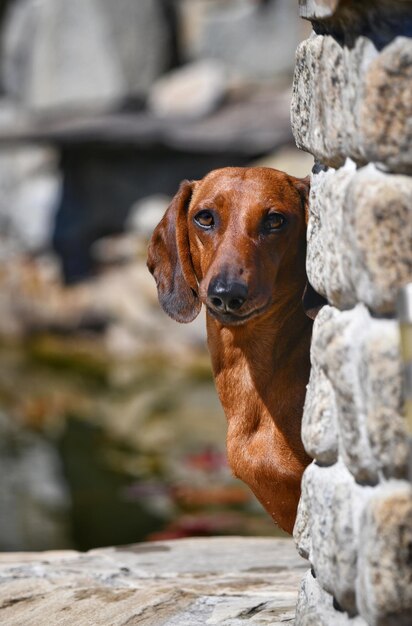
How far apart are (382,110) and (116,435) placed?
6.18 m

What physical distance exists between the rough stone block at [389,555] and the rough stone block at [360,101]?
575 millimetres

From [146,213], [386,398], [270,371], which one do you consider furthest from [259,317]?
[146,213]

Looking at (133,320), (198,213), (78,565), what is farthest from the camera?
(133,320)

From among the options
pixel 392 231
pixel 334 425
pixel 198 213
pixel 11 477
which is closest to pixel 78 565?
pixel 198 213

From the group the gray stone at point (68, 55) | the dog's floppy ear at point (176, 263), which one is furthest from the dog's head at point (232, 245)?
the gray stone at point (68, 55)

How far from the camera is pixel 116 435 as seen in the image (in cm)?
794

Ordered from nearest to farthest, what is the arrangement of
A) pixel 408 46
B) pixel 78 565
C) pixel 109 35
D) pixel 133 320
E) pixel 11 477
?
pixel 408 46 < pixel 78 565 < pixel 11 477 < pixel 133 320 < pixel 109 35

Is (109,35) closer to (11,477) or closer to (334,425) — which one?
(11,477)

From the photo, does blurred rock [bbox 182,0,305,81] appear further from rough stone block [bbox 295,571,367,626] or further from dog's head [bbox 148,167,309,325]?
rough stone block [bbox 295,571,367,626]

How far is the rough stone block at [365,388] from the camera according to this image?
77.6 inches

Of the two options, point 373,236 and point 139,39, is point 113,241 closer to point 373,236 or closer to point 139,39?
point 139,39

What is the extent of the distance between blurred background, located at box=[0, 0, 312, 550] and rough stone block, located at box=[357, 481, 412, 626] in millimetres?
4136

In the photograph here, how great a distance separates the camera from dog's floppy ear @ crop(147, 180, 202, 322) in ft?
10.1

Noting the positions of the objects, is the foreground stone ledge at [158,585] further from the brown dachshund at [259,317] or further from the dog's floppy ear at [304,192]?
the dog's floppy ear at [304,192]
